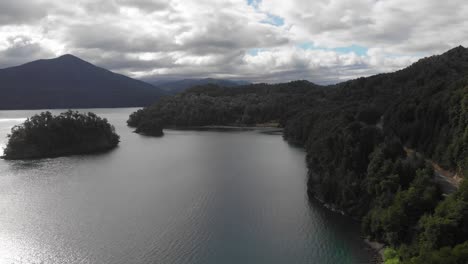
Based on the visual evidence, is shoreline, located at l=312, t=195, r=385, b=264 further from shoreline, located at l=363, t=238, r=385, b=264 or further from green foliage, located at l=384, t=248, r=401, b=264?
green foliage, located at l=384, t=248, r=401, b=264

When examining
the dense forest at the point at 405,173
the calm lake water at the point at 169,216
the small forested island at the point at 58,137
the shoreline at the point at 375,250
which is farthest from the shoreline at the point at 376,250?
the small forested island at the point at 58,137

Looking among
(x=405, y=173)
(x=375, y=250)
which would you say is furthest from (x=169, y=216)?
(x=405, y=173)

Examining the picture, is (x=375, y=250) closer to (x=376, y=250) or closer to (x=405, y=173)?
(x=376, y=250)

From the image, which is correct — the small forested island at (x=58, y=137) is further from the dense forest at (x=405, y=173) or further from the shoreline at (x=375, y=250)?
the shoreline at (x=375, y=250)

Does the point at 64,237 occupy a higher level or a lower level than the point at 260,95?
lower

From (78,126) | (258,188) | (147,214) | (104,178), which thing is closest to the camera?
(147,214)

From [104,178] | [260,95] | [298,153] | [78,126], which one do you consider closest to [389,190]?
[104,178]

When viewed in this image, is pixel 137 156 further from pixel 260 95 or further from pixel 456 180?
pixel 260 95
